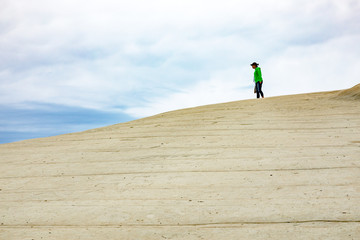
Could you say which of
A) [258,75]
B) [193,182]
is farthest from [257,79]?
[193,182]

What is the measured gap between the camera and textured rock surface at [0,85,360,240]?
1.97 m

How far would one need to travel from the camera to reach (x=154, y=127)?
448cm

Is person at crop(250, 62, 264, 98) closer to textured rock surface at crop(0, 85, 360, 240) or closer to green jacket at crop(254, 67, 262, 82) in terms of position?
green jacket at crop(254, 67, 262, 82)

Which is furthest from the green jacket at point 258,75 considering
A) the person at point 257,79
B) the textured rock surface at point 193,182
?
the textured rock surface at point 193,182

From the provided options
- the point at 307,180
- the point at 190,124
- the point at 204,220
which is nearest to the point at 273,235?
the point at 204,220

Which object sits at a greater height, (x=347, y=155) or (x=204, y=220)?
(x=347, y=155)

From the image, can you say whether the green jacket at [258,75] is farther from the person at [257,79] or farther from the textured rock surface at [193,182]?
the textured rock surface at [193,182]

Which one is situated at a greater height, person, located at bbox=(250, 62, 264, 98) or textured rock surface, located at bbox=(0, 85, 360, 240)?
person, located at bbox=(250, 62, 264, 98)

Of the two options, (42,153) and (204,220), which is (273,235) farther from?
(42,153)

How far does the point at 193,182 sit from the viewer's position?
101 inches

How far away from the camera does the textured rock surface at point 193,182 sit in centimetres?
197

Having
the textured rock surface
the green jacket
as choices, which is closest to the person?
the green jacket

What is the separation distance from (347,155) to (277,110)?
2.04 m

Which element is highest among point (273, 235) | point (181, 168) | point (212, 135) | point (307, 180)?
point (212, 135)
